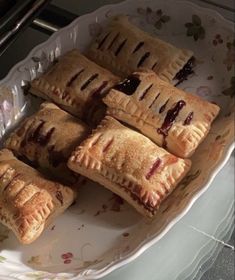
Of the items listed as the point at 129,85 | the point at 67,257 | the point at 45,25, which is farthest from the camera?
the point at 45,25

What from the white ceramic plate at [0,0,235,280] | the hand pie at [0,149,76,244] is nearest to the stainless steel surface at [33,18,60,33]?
the white ceramic plate at [0,0,235,280]

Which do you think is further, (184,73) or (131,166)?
(184,73)

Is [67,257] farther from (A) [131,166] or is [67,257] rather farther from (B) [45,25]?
(B) [45,25]

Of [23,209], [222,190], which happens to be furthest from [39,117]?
[222,190]

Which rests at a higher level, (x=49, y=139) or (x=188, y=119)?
(x=188, y=119)

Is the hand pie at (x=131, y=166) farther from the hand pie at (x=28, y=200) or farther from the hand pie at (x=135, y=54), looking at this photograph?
the hand pie at (x=135, y=54)

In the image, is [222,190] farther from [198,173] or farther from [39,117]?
[39,117]

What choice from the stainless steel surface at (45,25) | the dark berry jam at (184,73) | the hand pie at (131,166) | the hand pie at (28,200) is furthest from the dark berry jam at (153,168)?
the stainless steel surface at (45,25)

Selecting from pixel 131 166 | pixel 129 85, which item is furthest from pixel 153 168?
pixel 129 85
